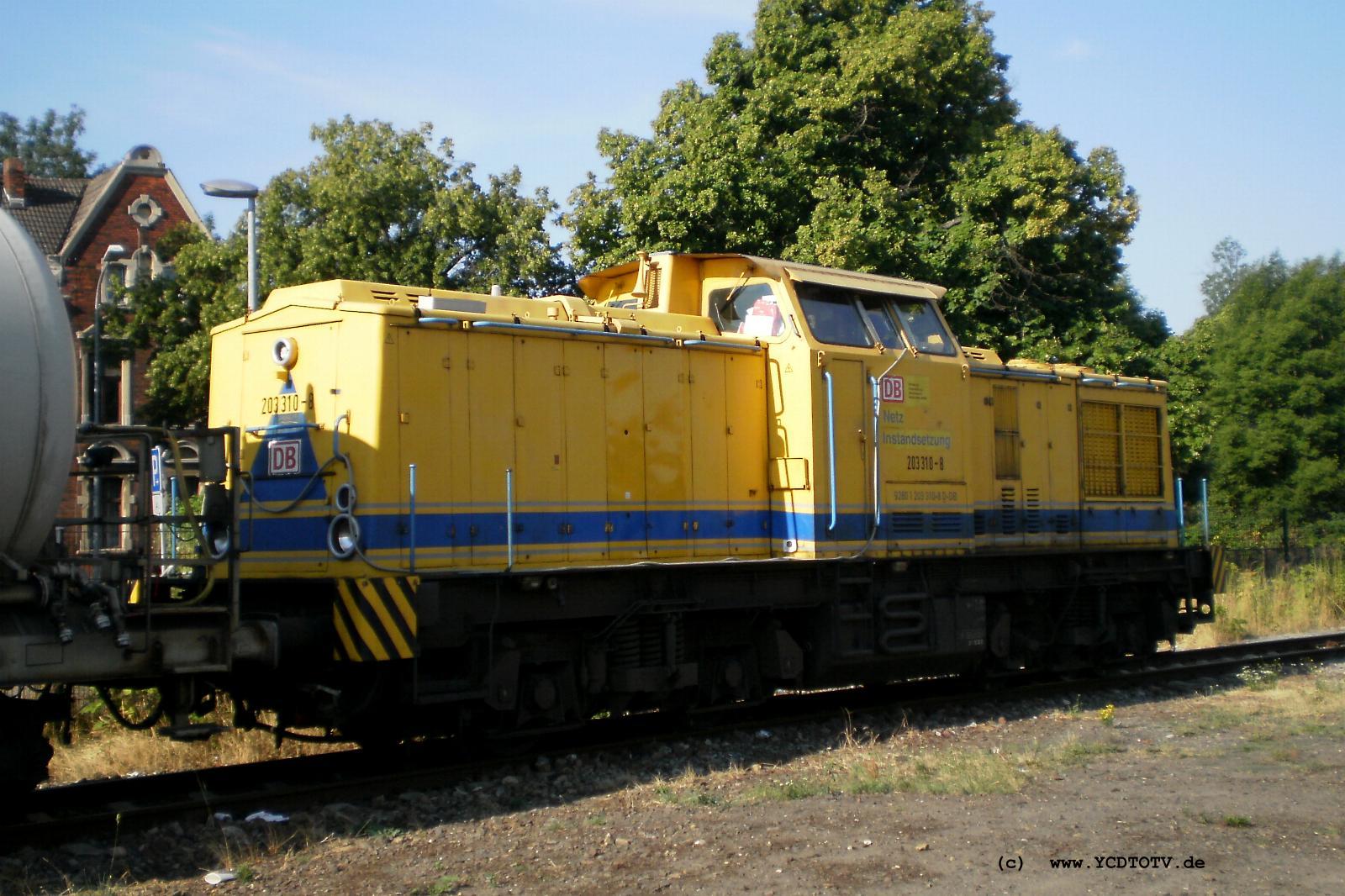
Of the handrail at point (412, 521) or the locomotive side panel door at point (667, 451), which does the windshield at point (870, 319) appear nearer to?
the locomotive side panel door at point (667, 451)

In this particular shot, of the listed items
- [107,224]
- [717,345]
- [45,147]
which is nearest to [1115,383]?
[717,345]

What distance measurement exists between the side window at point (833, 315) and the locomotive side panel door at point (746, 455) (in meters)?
0.60

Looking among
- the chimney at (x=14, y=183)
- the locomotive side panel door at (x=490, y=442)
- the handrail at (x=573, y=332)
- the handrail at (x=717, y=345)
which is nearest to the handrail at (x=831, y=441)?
the handrail at (x=717, y=345)

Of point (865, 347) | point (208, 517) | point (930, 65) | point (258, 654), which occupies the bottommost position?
point (258, 654)

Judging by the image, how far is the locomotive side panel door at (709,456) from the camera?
416 inches

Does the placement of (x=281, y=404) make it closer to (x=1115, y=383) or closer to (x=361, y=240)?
(x=1115, y=383)

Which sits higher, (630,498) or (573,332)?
(573,332)

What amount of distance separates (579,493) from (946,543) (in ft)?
13.3

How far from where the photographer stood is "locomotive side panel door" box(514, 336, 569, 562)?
30.9 feet

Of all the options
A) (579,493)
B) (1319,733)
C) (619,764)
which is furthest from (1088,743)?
(579,493)

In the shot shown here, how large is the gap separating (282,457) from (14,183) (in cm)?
3740

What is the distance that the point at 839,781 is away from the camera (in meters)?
8.41

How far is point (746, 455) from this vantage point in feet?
35.9

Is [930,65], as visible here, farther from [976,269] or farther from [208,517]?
[208,517]
